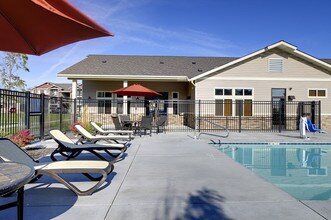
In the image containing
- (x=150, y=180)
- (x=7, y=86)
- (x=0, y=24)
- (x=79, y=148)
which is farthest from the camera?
(x=7, y=86)

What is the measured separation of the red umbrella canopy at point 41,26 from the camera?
9.35 feet

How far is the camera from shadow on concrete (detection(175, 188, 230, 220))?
12.1 ft

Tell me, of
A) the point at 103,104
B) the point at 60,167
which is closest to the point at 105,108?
the point at 103,104

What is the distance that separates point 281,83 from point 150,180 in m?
15.4

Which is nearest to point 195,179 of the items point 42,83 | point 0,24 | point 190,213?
point 190,213

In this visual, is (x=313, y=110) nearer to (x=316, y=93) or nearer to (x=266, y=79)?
(x=316, y=93)

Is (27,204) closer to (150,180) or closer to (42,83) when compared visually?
(150,180)

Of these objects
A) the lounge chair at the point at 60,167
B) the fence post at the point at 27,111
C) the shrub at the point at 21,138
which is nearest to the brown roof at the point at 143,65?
the fence post at the point at 27,111

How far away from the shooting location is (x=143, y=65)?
2277 centimetres

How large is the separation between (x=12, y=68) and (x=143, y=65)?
34.1 feet

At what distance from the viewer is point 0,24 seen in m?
3.70

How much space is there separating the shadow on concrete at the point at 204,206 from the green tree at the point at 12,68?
69.0 ft

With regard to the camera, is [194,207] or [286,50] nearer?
[194,207]

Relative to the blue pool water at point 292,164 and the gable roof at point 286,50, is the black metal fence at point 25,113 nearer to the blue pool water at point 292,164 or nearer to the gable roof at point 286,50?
the blue pool water at point 292,164
